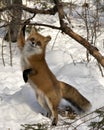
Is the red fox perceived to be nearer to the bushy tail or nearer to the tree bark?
the bushy tail

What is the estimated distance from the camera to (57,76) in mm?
6324

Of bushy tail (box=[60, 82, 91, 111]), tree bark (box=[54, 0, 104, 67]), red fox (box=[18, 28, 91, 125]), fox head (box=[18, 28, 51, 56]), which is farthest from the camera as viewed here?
bushy tail (box=[60, 82, 91, 111])

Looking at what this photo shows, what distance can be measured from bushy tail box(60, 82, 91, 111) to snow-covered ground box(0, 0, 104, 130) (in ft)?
0.46

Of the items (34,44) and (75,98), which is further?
(75,98)

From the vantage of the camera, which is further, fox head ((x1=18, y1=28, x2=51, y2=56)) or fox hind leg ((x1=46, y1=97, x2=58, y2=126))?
fox head ((x1=18, y1=28, x2=51, y2=56))

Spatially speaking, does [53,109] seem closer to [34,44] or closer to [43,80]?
[43,80]

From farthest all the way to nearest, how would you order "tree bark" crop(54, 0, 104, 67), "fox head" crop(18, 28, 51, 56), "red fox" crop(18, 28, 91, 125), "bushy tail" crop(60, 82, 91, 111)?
"bushy tail" crop(60, 82, 91, 111) < "fox head" crop(18, 28, 51, 56) < "red fox" crop(18, 28, 91, 125) < "tree bark" crop(54, 0, 104, 67)

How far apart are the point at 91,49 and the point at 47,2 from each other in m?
8.12

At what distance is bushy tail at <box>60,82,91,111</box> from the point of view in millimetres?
5000

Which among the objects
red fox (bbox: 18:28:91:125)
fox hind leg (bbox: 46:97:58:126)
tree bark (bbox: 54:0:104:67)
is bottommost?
fox hind leg (bbox: 46:97:58:126)

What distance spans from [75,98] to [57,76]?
133 centimetres

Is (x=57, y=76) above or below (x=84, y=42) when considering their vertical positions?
below

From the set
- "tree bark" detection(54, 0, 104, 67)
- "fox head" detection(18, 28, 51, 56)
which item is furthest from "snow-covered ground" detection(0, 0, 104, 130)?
"tree bark" detection(54, 0, 104, 67)

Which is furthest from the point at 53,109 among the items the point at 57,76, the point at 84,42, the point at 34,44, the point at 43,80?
the point at 84,42
